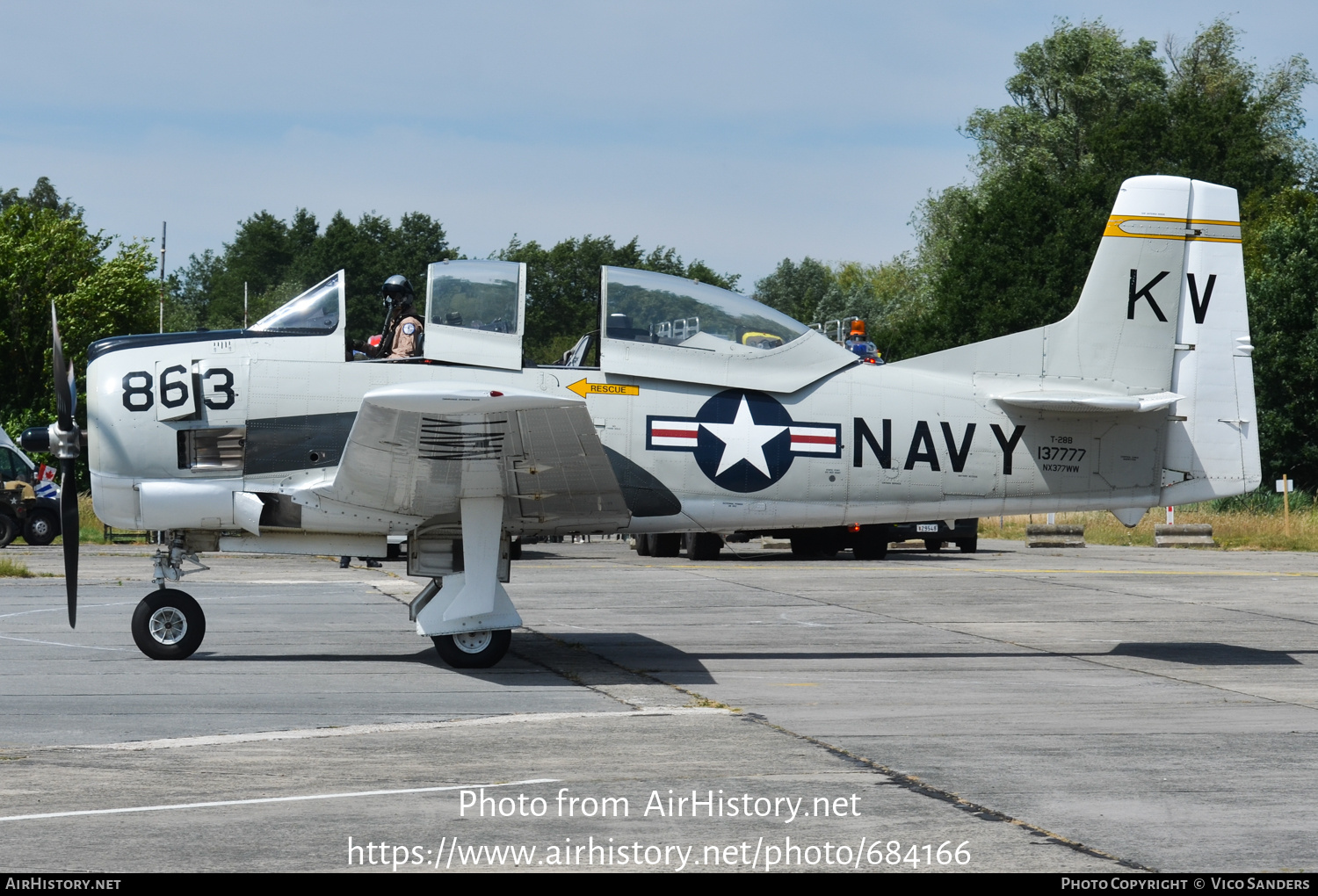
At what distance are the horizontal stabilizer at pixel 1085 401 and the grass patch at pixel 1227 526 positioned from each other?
1437 cm

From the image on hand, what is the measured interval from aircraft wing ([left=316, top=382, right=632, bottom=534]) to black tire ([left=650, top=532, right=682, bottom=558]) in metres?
13.0

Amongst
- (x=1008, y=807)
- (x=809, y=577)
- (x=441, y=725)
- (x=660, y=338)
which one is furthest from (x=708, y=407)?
(x=809, y=577)

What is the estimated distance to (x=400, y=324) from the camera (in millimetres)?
10586

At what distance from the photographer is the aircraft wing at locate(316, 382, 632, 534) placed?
28.0 feet

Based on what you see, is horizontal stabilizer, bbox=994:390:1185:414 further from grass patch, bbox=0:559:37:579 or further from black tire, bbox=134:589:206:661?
grass patch, bbox=0:559:37:579

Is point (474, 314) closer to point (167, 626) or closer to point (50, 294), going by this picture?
point (167, 626)

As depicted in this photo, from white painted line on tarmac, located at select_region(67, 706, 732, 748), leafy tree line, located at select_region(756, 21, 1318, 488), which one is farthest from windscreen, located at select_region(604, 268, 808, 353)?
leafy tree line, located at select_region(756, 21, 1318, 488)

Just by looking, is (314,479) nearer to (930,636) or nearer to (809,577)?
(930,636)

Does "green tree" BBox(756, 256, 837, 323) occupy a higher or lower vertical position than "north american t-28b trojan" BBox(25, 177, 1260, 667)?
higher

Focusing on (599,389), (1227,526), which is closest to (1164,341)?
(599,389)

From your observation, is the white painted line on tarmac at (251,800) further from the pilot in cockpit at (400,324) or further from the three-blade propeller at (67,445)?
the pilot in cockpit at (400,324)

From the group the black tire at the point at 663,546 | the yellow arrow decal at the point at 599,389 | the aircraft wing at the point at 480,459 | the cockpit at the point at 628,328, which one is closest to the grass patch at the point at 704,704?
the aircraft wing at the point at 480,459

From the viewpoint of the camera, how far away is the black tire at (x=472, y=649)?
1018 cm

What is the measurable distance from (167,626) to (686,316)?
485cm
